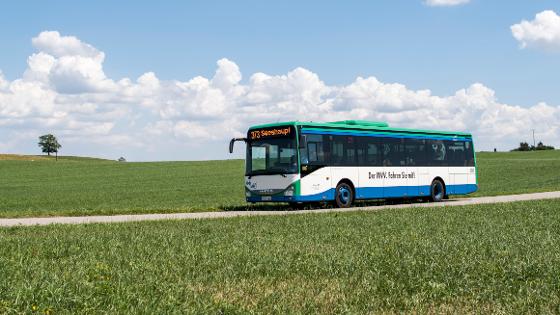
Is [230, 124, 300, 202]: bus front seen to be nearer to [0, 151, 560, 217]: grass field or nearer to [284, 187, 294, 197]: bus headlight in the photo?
[284, 187, 294, 197]: bus headlight

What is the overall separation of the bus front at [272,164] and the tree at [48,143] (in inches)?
5340

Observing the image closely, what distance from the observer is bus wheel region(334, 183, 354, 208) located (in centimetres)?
2450

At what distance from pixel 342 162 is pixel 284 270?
52.5ft

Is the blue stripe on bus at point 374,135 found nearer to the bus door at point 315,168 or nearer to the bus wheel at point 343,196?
the bus door at point 315,168

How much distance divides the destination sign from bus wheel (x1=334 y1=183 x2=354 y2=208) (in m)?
2.81

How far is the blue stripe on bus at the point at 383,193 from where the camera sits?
23344 millimetres

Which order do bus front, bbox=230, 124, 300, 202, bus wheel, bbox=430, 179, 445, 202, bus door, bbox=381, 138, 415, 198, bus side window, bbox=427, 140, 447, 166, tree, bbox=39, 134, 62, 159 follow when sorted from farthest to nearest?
tree, bbox=39, 134, 62, 159, bus wheel, bbox=430, 179, 445, 202, bus side window, bbox=427, 140, 447, 166, bus door, bbox=381, 138, 415, 198, bus front, bbox=230, 124, 300, 202

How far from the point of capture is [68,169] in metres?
74.2

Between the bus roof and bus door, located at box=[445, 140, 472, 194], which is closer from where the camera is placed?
the bus roof

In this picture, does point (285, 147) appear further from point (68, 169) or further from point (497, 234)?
point (68, 169)

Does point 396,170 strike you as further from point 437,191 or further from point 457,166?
point 457,166

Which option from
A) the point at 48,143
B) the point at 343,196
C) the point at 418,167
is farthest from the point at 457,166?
the point at 48,143

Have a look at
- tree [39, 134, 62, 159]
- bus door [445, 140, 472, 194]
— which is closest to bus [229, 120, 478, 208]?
bus door [445, 140, 472, 194]

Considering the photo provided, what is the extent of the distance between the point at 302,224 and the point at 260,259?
5.80 metres
